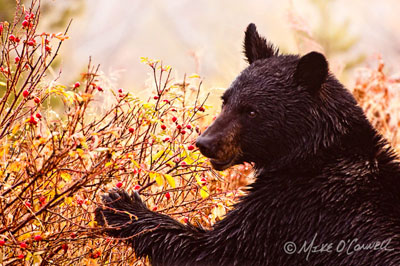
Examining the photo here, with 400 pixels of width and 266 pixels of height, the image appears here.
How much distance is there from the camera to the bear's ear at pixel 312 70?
3.14 metres

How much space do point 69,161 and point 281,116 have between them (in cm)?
120

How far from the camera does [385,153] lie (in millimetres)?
3213

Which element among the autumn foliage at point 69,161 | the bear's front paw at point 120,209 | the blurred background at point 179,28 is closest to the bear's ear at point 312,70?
the autumn foliage at point 69,161

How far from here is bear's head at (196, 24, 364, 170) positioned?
3.15 m

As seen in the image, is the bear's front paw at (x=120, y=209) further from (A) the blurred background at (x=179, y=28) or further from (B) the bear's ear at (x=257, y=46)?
(A) the blurred background at (x=179, y=28)

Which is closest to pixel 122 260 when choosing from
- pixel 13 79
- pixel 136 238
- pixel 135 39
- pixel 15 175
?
pixel 136 238

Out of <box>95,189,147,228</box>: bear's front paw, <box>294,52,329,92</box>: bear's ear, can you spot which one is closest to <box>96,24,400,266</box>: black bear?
<box>294,52,329,92</box>: bear's ear

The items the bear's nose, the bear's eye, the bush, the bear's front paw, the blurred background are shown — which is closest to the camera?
the bush

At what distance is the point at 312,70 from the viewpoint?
3176mm

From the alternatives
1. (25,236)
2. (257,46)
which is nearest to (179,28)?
(257,46)

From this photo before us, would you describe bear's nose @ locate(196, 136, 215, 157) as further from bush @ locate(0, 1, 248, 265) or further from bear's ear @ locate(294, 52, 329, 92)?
bear's ear @ locate(294, 52, 329, 92)

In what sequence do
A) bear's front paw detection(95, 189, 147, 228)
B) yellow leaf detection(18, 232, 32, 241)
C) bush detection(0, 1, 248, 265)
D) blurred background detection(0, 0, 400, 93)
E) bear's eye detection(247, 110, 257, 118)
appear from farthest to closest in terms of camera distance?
blurred background detection(0, 0, 400, 93), bear's front paw detection(95, 189, 147, 228), bear's eye detection(247, 110, 257, 118), yellow leaf detection(18, 232, 32, 241), bush detection(0, 1, 248, 265)

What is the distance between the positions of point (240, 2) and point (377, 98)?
51.9 m

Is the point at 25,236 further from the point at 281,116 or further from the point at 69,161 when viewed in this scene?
the point at 281,116
